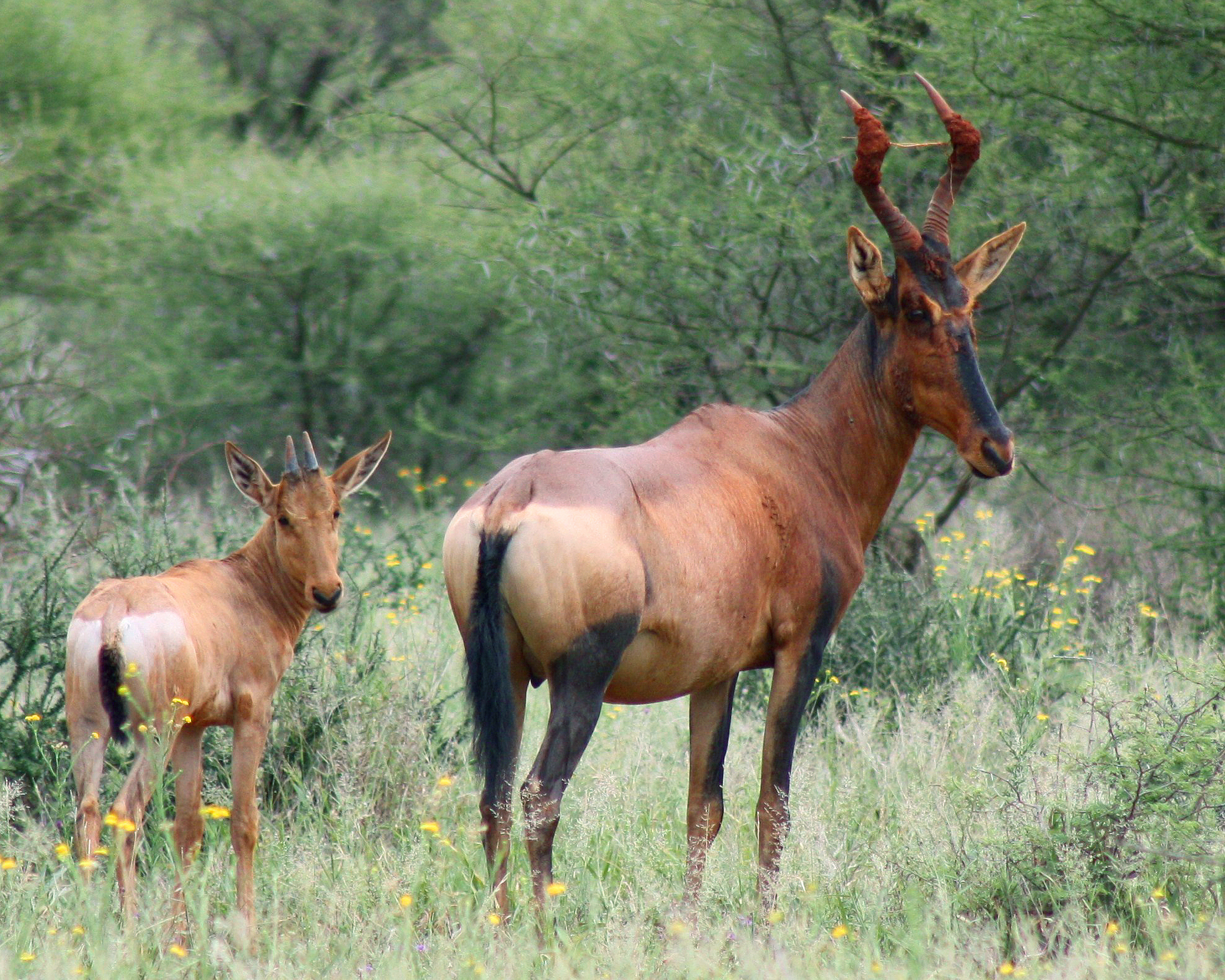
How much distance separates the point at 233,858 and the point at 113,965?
4.17ft

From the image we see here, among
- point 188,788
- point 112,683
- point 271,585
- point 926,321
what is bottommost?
point 188,788

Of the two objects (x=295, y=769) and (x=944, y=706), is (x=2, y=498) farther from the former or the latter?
(x=944, y=706)

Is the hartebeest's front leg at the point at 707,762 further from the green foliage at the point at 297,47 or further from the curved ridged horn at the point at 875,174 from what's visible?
the green foliage at the point at 297,47

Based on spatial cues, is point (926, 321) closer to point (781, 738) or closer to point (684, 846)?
point (781, 738)

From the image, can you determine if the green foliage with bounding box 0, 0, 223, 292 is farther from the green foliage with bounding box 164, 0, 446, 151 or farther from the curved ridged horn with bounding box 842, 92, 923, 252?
→ the curved ridged horn with bounding box 842, 92, 923, 252

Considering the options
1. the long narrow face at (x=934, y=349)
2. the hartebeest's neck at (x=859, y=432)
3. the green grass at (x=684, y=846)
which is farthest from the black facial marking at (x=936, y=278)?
the green grass at (x=684, y=846)

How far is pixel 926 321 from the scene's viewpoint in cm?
460

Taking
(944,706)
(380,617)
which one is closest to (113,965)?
(944,706)

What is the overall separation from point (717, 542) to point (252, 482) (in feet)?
5.81

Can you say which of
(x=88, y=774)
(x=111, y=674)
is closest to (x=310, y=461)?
(x=111, y=674)

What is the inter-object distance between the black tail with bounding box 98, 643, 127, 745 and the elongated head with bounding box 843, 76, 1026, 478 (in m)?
2.56

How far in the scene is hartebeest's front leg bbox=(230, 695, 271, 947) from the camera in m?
4.47

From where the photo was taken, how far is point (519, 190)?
407 inches

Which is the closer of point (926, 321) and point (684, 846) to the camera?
point (926, 321)
